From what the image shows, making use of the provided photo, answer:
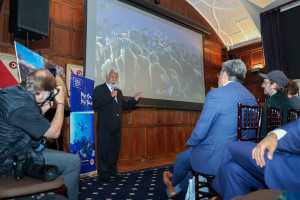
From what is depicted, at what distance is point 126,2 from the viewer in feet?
14.9

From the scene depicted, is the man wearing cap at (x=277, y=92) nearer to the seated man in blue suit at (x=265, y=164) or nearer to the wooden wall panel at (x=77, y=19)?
the seated man in blue suit at (x=265, y=164)

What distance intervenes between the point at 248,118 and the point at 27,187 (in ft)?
4.86

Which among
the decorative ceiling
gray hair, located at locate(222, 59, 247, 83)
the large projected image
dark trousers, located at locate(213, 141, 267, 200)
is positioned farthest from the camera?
the decorative ceiling

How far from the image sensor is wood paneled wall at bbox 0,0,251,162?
375 cm

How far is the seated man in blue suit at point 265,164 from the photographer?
0.90 m

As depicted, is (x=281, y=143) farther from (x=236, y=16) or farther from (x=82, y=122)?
(x=236, y=16)

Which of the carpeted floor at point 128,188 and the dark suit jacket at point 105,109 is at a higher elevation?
the dark suit jacket at point 105,109

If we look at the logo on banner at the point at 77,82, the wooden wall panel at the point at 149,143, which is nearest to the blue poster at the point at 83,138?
the logo on banner at the point at 77,82

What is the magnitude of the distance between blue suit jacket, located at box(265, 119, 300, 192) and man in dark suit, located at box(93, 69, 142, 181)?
2.47m

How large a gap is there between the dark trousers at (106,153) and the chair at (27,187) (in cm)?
197

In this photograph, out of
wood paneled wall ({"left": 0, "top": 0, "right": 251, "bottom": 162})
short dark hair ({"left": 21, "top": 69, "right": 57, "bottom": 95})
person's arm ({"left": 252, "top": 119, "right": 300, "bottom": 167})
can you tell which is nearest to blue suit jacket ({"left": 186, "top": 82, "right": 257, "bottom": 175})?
person's arm ({"left": 252, "top": 119, "right": 300, "bottom": 167})

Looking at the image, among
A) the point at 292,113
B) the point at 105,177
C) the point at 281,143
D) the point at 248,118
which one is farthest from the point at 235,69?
the point at 105,177

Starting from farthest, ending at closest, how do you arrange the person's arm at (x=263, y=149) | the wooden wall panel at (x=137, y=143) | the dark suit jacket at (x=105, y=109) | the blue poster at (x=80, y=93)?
the wooden wall panel at (x=137, y=143), the dark suit jacket at (x=105, y=109), the blue poster at (x=80, y=93), the person's arm at (x=263, y=149)

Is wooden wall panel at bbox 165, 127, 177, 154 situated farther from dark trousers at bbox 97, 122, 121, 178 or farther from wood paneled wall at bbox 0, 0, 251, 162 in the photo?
dark trousers at bbox 97, 122, 121, 178
